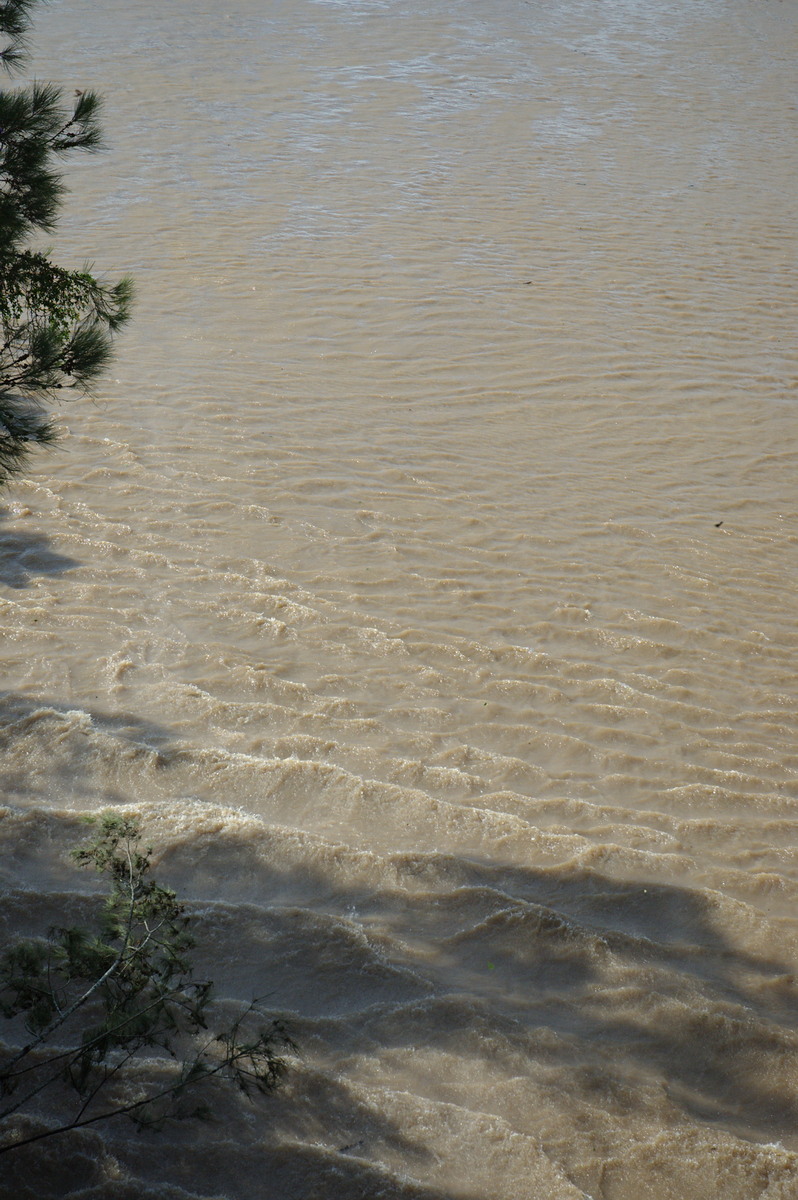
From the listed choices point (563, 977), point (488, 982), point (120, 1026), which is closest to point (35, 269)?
point (120, 1026)

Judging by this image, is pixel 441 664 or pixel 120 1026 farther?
pixel 441 664

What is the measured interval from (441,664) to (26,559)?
220cm

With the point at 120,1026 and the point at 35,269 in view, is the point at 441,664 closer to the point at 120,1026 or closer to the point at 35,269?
the point at 35,269

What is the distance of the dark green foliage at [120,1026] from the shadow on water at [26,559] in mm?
2564

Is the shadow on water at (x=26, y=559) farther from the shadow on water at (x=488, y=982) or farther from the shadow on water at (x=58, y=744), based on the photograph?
the shadow on water at (x=488, y=982)

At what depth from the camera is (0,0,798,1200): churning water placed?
2.67 meters

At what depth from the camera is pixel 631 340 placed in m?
8.07

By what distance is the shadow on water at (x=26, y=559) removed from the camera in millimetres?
5169

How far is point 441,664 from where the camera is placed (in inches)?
182

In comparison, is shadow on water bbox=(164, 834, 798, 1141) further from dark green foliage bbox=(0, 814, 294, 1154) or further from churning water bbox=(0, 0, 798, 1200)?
dark green foliage bbox=(0, 814, 294, 1154)

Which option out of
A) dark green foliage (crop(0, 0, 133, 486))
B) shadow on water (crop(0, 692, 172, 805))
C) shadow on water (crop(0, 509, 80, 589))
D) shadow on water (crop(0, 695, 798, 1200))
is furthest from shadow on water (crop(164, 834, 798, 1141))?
shadow on water (crop(0, 509, 80, 589))

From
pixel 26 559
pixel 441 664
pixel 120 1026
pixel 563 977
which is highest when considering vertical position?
pixel 120 1026

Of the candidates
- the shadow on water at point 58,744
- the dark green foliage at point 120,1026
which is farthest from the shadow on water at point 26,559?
the dark green foliage at point 120,1026

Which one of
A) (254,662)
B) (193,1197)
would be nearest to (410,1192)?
(193,1197)
